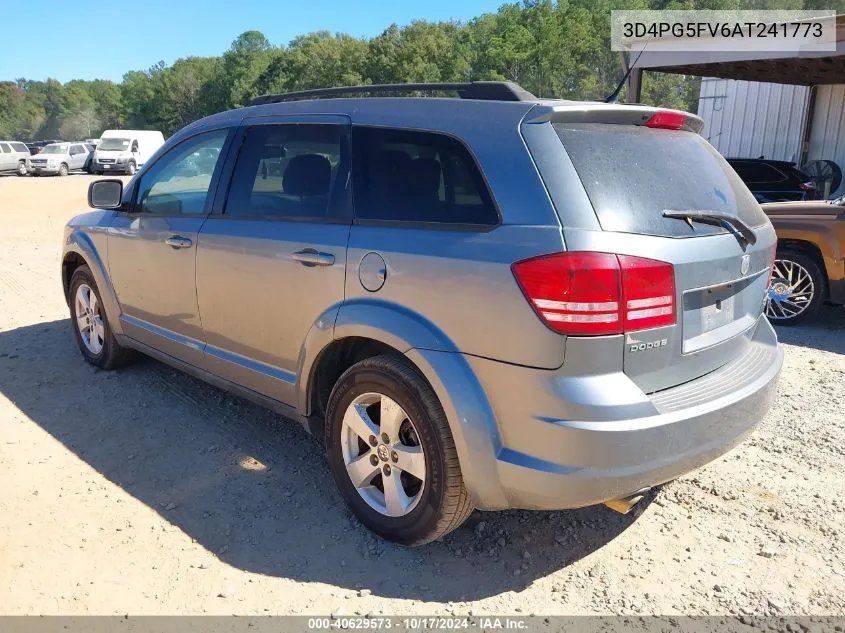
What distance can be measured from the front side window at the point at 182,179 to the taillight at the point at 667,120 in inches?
91.3

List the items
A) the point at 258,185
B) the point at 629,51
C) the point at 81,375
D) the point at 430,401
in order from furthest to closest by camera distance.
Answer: the point at 629,51, the point at 81,375, the point at 258,185, the point at 430,401

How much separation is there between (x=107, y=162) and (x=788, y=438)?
3594 cm

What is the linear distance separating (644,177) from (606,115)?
0.29m

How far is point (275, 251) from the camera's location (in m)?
3.27

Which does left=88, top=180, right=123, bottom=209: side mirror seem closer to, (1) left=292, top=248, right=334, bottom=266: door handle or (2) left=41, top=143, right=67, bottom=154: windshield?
(1) left=292, top=248, right=334, bottom=266: door handle

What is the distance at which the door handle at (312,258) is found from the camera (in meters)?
3.00

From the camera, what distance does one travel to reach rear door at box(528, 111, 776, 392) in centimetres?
239

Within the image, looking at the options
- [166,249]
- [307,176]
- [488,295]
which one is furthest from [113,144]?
[488,295]

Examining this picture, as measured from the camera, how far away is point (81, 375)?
4996mm

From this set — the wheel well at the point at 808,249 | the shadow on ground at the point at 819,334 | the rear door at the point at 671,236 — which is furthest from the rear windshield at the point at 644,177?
the wheel well at the point at 808,249

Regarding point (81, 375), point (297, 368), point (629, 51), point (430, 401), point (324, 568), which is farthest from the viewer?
point (629, 51)

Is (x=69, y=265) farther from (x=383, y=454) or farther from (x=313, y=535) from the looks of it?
(x=383, y=454)

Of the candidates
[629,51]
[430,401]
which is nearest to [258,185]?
[430,401]

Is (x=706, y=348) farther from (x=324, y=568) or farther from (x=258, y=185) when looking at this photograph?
(x=258, y=185)
